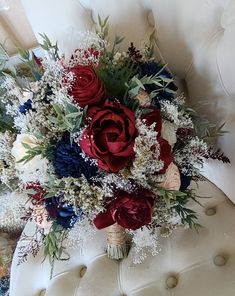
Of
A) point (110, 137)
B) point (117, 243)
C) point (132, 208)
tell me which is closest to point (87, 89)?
point (110, 137)

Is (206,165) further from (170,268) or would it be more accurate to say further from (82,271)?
(82,271)

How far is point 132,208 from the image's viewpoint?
0.73m

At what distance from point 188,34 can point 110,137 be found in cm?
31

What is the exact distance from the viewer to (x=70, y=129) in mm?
715

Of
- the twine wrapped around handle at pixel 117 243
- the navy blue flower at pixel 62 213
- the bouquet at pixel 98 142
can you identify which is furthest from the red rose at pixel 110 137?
the twine wrapped around handle at pixel 117 243

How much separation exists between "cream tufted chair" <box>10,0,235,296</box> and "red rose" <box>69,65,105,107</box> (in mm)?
233

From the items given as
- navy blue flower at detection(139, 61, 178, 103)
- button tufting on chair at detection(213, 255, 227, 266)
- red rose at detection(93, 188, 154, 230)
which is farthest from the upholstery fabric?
navy blue flower at detection(139, 61, 178, 103)

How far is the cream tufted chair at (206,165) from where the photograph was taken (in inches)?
32.4

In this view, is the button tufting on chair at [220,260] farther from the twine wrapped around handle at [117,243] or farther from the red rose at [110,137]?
the red rose at [110,137]

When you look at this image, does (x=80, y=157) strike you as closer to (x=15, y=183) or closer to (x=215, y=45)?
(x=15, y=183)

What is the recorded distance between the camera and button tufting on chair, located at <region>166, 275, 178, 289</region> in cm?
86

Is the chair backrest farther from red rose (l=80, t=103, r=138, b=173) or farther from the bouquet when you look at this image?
red rose (l=80, t=103, r=138, b=173)

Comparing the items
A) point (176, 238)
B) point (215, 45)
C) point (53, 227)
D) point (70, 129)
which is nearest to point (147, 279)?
point (176, 238)

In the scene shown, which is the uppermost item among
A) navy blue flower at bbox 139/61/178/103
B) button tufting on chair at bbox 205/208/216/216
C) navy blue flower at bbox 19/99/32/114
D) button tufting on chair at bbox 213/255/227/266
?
navy blue flower at bbox 139/61/178/103
